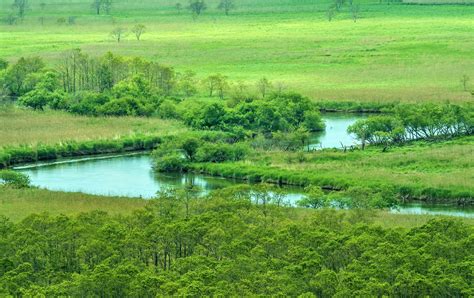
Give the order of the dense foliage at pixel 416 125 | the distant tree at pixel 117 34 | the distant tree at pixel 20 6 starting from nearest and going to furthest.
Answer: the dense foliage at pixel 416 125
the distant tree at pixel 117 34
the distant tree at pixel 20 6

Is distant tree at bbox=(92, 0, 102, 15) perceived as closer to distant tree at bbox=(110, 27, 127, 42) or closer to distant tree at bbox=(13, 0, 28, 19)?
distant tree at bbox=(13, 0, 28, 19)

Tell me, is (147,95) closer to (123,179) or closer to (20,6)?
(123,179)

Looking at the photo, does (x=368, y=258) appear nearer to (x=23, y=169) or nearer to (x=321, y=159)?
(x=321, y=159)

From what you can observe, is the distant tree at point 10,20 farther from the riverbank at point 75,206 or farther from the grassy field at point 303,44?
the riverbank at point 75,206

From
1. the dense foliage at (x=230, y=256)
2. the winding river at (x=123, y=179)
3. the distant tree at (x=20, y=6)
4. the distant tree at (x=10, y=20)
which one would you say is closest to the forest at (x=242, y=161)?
the dense foliage at (x=230, y=256)

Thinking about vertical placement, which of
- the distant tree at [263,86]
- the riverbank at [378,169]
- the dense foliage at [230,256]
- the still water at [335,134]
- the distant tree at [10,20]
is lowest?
the distant tree at [10,20]

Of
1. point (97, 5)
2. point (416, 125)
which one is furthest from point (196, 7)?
point (416, 125)

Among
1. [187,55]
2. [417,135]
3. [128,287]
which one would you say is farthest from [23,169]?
[187,55]

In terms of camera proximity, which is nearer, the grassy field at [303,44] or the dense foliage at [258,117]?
the dense foliage at [258,117]
